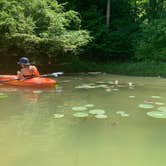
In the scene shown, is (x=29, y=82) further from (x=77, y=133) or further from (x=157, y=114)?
→ (x=77, y=133)

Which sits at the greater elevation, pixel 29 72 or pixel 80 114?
pixel 29 72

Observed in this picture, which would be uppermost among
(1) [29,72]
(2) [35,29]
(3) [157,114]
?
(2) [35,29]

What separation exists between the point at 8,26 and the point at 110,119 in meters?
9.24

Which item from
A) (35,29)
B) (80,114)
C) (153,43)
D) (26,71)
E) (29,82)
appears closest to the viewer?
(80,114)

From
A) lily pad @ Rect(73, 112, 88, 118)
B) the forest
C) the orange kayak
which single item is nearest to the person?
the orange kayak

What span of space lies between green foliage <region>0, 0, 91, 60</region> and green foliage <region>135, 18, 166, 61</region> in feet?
15.8

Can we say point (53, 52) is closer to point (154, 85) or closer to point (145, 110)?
point (154, 85)

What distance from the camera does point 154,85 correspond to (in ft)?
49.9

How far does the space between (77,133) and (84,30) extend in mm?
14855

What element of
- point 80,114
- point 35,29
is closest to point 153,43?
point 35,29

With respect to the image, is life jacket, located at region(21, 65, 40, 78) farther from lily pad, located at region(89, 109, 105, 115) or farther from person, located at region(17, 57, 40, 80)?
lily pad, located at region(89, 109, 105, 115)

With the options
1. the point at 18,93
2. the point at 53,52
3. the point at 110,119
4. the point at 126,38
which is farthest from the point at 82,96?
the point at 126,38

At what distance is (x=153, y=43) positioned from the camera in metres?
23.2

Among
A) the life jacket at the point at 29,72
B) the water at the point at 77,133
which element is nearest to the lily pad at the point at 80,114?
the water at the point at 77,133
